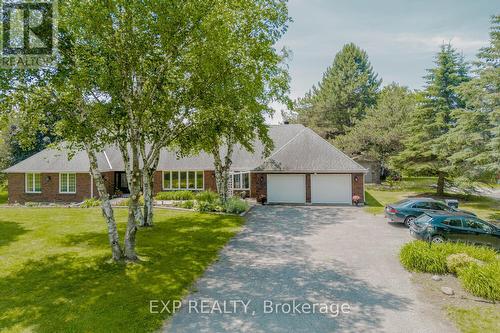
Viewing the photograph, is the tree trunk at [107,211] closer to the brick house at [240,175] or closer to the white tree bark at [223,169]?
the white tree bark at [223,169]

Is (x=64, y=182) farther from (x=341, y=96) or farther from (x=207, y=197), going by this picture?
(x=341, y=96)

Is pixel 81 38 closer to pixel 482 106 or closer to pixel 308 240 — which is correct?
pixel 308 240

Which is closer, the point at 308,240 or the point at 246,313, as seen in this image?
the point at 246,313

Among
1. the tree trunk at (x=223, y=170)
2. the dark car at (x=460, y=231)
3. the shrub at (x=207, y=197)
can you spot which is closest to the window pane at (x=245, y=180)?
the shrub at (x=207, y=197)

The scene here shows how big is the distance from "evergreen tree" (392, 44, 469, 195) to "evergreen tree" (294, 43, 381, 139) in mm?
16784

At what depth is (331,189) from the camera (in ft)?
84.8

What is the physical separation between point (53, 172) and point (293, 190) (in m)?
20.5

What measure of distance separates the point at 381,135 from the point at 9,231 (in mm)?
35803

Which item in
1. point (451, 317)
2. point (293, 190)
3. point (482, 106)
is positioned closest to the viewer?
point (451, 317)

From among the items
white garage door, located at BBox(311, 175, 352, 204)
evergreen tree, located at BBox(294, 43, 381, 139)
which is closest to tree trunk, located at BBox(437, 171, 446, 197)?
white garage door, located at BBox(311, 175, 352, 204)

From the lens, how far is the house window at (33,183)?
92.4 feet

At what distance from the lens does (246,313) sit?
7.84 metres

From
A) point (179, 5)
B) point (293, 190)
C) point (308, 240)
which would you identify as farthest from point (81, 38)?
point (293, 190)

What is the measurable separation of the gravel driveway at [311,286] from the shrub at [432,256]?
0.49 meters
